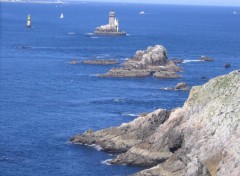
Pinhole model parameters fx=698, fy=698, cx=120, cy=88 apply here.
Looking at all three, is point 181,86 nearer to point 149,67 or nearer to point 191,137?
point 149,67

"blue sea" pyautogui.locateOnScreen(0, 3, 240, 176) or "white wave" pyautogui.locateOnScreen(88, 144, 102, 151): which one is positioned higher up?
"white wave" pyautogui.locateOnScreen(88, 144, 102, 151)

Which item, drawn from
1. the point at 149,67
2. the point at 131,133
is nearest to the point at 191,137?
the point at 131,133

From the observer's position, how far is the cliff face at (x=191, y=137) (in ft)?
246

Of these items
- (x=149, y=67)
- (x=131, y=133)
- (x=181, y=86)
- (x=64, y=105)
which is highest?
(x=131, y=133)

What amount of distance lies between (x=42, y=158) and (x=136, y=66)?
7921 cm

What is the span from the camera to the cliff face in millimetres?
74875

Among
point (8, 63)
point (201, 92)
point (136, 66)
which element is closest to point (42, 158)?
point (201, 92)

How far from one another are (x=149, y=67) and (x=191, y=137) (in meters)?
85.4

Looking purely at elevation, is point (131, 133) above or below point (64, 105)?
above

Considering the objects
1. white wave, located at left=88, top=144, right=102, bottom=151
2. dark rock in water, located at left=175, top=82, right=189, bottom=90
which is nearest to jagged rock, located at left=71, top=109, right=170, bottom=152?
white wave, located at left=88, top=144, right=102, bottom=151

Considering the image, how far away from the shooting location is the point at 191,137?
3285 inches

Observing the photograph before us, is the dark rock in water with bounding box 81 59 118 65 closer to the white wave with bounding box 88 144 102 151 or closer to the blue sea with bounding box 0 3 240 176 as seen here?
the blue sea with bounding box 0 3 240 176

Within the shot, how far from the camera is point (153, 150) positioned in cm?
8919

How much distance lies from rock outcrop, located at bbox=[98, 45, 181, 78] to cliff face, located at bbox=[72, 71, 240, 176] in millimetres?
62982
